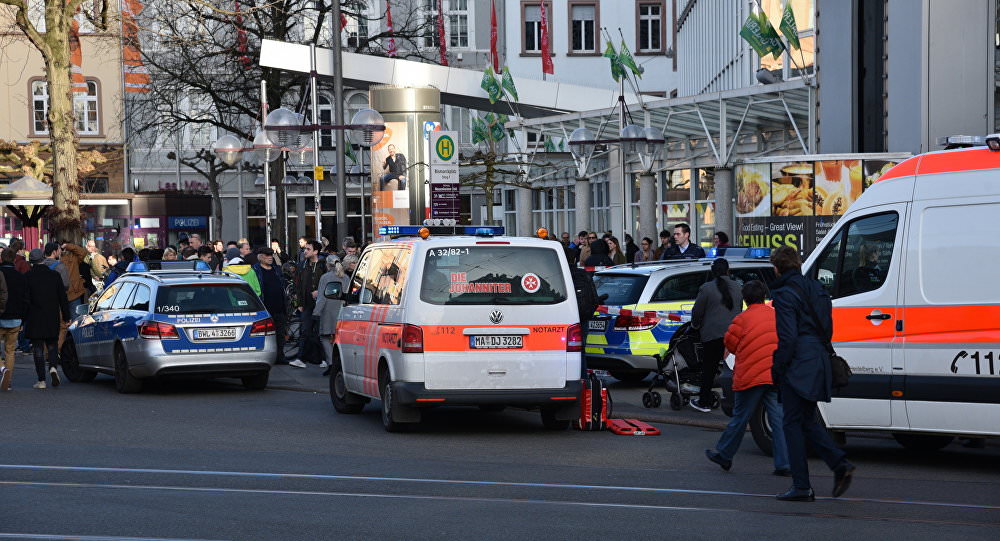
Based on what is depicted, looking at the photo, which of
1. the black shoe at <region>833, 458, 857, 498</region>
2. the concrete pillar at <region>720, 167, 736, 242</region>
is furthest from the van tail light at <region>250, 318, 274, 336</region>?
the concrete pillar at <region>720, 167, 736, 242</region>

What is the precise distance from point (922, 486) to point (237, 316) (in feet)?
31.4

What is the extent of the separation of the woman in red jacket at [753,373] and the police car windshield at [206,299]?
8260 mm

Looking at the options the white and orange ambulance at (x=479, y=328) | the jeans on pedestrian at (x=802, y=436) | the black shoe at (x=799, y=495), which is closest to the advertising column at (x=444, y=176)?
the white and orange ambulance at (x=479, y=328)

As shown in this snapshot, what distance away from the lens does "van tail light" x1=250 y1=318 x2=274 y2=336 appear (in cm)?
1755

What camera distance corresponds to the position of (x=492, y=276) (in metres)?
12.9

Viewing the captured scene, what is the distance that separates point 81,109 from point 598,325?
49.3 meters

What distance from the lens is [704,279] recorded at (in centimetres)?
1741

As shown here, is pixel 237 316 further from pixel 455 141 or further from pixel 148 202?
pixel 148 202

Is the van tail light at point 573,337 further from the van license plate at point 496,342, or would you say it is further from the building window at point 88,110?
the building window at point 88,110

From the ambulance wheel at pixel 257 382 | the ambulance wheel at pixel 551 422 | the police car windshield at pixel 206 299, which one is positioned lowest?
the ambulance wheel at pixel 257 382

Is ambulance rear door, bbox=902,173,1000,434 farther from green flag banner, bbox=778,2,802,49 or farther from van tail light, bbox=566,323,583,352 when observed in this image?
green flag banner, bbox=778,2,802,49

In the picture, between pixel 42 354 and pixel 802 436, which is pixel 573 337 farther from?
pixel 42 354

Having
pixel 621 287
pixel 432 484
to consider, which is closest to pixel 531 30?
pixel 621 287

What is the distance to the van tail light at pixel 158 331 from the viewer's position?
17.0 meters
